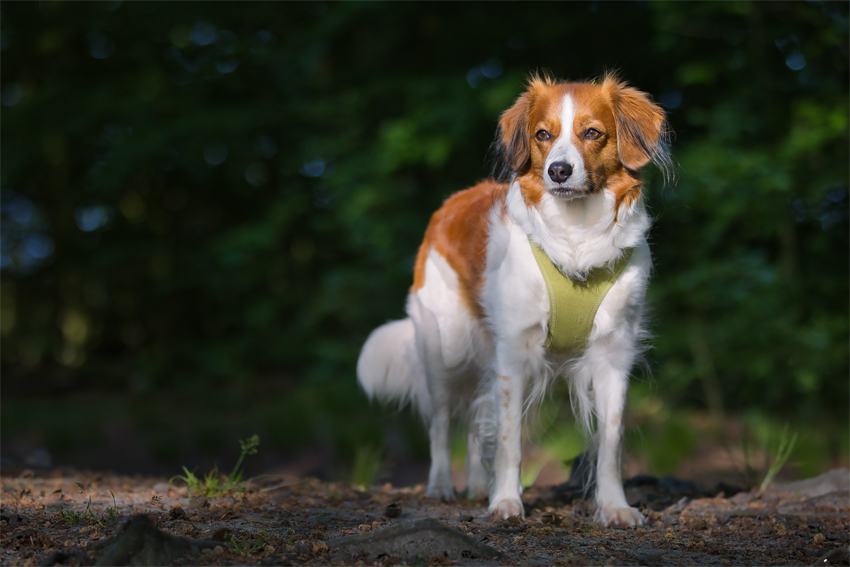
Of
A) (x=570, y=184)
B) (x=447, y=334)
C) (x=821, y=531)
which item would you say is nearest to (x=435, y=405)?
(x=447, y=334)

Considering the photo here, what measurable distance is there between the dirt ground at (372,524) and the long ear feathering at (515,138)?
1.34 meters

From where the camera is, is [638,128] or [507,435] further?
[507,435]

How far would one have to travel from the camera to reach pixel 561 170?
266 cm

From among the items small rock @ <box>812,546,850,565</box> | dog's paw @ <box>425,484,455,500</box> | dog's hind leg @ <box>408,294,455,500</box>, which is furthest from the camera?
dog's hind leg @ <box>408,294,455,500</box>

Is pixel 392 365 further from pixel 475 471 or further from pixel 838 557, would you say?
pixel 838 557

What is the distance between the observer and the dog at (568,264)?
2.86m

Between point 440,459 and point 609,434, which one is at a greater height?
point 609,434

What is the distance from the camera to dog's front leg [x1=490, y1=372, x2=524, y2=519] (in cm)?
302

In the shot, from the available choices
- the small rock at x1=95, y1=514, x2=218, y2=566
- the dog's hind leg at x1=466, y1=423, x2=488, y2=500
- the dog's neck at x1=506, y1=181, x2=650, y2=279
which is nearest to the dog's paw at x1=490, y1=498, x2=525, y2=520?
the dog's hind leg at x1=466, y1=423, x2=488, y2=500

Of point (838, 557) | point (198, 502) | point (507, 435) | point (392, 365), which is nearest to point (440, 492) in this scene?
point (507, 435)

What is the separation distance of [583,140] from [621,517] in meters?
1.38

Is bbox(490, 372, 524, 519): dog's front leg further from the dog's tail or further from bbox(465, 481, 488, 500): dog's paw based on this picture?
the dog's tail

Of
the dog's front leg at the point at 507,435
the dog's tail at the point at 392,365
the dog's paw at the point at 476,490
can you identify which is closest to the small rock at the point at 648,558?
the dog's front leg at the point at 507,435

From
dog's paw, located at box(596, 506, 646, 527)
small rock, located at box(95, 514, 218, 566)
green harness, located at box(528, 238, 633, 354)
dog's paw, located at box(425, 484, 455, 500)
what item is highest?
green harness, located at box(528, 238, 633, 354)
